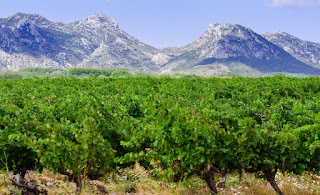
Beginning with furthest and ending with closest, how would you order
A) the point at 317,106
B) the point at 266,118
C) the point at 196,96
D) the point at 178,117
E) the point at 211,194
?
the point at 196,96, the point at 317,106, the point at 266,118, the point at 211,194, the point at 178,117

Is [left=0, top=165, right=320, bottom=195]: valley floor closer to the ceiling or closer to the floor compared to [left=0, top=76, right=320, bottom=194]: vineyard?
closer to the floor

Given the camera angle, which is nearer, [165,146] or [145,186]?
[165,146]

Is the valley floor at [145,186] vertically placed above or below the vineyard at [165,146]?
below

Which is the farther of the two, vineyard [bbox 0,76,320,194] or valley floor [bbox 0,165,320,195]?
valley floor [bbox 0,165,320,195]

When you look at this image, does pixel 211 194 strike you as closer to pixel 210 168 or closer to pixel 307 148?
pixel 210 168

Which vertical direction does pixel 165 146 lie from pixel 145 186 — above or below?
above

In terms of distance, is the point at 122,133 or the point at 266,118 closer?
the point at 122,133

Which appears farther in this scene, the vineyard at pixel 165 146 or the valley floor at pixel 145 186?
the valley floor at pixel 145 186

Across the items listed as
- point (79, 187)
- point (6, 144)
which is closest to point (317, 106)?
point (79, 187)

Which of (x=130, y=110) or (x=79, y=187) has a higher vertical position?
(x=130, y=110)

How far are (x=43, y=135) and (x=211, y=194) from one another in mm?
3869

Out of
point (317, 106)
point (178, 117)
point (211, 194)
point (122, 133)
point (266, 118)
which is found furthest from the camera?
point (317, 106)

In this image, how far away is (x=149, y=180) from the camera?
883cm

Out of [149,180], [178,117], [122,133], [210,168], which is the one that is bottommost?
[149,180]
